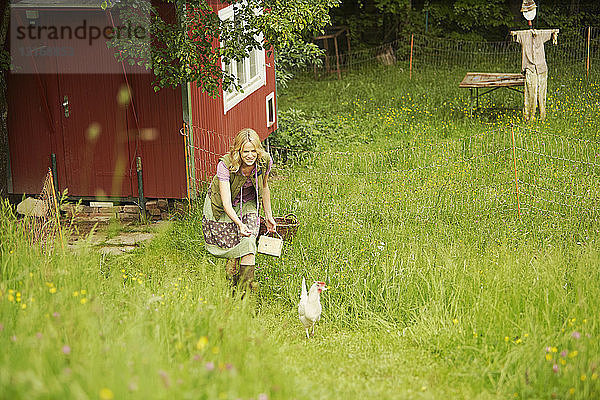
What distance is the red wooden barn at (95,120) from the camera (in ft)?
27.9

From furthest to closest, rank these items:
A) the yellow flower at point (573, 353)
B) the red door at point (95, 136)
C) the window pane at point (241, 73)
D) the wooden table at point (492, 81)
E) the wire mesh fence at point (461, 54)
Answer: the wire mesh fence at point (461, 54), the wooden table at point (492, 81), the window pane at point (241, 73), the red door at point (95, 136), the yellow flower at point (573, 353)

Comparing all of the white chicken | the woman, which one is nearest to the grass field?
the white chicken

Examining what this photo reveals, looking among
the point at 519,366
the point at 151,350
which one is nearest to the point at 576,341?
the point at 519,366

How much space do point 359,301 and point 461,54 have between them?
51.3 ft

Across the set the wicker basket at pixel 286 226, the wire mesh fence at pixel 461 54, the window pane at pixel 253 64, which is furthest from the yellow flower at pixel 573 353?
the wire mesh fence at pixel 461 54

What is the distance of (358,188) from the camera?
379 inches

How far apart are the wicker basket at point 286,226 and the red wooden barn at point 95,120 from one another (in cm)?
161

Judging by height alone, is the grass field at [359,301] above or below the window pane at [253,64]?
below

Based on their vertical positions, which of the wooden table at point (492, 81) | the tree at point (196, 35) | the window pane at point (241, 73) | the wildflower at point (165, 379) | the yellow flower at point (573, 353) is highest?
the tree at point (196, 35)

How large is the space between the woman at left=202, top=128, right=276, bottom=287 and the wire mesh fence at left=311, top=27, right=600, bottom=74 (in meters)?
12.8

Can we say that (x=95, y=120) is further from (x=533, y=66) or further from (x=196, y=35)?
(x=533, y=66)

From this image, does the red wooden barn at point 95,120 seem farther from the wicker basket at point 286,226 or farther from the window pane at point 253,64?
the window pane at point 253,64

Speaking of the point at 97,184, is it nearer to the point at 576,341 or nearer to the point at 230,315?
the point at 230,315

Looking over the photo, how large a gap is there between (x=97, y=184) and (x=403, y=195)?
12.6ft
